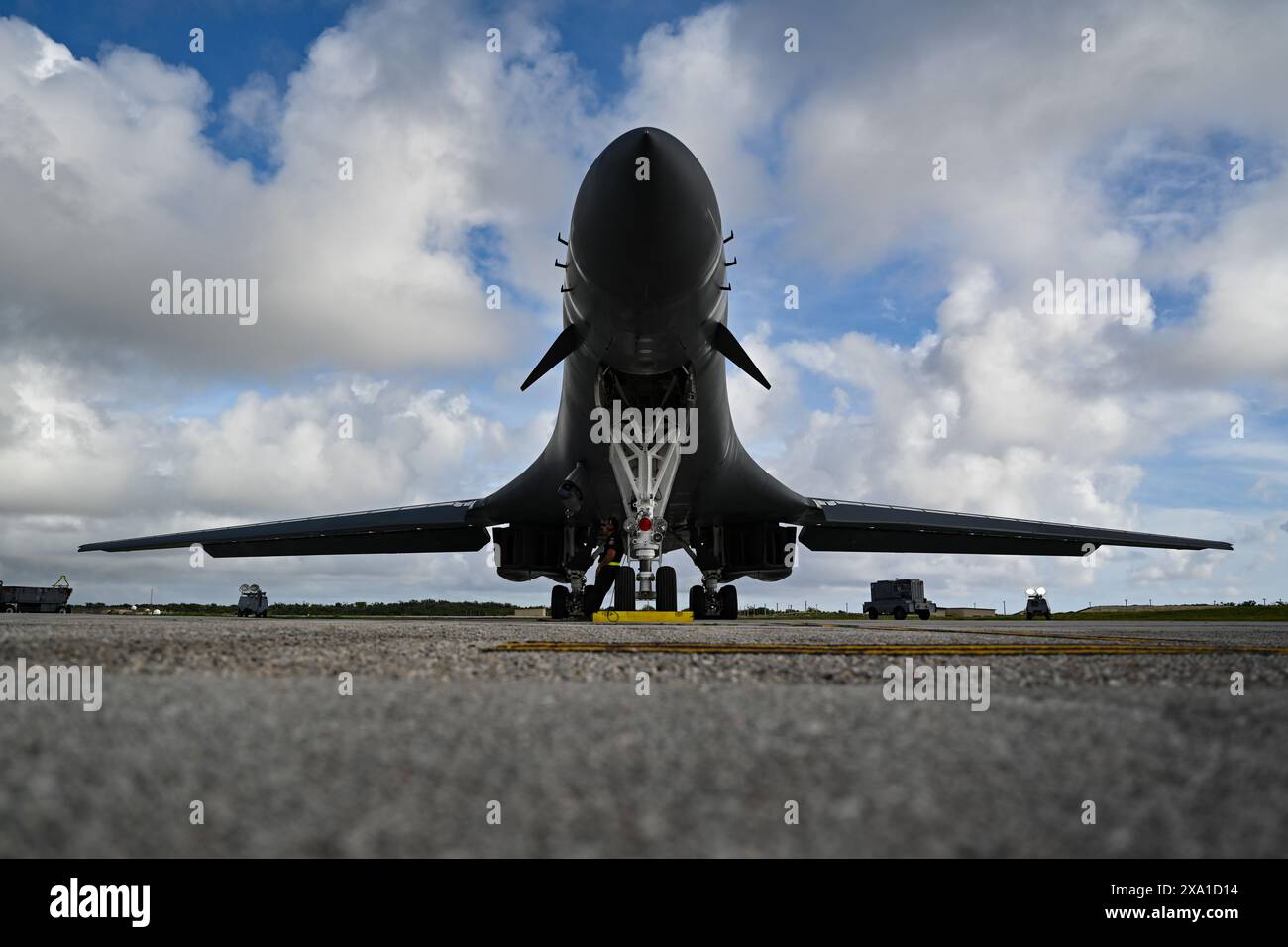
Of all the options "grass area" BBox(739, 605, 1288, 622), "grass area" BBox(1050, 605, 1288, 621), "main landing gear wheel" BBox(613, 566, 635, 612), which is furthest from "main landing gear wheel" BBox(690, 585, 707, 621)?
"grass area" BBox(1050, 605, 1288, 621)

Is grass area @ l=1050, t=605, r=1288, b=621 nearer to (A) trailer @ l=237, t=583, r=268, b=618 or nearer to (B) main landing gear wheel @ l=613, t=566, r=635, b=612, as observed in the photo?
(B) main landing gear wheel @ l=613, t=566, r=635, b=612

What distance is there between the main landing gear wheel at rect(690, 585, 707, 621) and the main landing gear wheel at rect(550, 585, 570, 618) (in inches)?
101

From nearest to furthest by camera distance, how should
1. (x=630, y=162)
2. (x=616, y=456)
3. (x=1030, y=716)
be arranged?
(x=1030, y=716), (x=630, y=162), (x=616, y=456)

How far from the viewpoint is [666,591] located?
1091 centimetres

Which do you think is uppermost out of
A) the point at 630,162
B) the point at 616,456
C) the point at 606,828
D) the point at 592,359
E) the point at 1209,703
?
the point at 630,162

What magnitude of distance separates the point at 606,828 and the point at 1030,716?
1.23m

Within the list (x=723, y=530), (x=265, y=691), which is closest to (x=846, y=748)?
(x=265, y=691)

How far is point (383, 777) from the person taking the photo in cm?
112

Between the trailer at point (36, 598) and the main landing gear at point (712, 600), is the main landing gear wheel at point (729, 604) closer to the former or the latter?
the main landing gear at point (712, 600)

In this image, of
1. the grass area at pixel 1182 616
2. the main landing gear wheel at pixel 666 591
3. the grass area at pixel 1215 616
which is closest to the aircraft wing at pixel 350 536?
the main landing gear wheel at pixel 666 591

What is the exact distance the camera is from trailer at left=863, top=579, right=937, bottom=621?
27.1 meters

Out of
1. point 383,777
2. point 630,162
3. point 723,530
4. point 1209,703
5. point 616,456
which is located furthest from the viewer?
point 723,530
